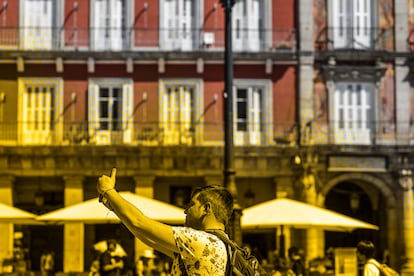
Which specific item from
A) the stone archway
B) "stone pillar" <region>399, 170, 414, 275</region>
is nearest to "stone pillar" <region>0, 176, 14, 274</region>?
the stone archway

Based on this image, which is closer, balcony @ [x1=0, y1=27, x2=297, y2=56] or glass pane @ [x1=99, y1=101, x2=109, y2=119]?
balcony @ [x1=0, y1=27, x2=297, y2=56]

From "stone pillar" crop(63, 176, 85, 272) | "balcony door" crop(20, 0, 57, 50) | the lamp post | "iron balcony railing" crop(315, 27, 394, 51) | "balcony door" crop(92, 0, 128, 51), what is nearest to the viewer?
the lamp post

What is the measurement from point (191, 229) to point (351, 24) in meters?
27.2

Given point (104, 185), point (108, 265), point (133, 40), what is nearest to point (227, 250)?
point (104, 185)

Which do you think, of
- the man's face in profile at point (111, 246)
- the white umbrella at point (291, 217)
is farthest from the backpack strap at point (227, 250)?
the white umbrella at point (291, 217)

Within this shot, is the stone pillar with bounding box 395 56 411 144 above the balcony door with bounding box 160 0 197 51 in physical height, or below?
below

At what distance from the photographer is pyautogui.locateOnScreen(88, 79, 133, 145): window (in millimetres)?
29875

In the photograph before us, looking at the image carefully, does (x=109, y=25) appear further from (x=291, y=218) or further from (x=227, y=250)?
(x=227, y=250)

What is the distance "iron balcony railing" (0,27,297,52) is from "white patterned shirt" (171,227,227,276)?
26202 mm

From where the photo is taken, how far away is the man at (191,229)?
4.24 meters

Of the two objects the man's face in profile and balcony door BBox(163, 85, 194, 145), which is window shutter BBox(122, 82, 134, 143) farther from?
the man's face in profile

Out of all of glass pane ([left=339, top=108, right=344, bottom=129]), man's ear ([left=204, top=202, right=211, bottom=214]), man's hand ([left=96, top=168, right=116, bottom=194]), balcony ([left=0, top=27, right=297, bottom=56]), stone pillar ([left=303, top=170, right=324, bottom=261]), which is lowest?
stone pillar ([left=303, top=170, right=324, bottom=261])

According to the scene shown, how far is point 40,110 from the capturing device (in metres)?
30.3

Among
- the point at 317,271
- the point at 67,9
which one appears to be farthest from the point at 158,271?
the point at 67,9
